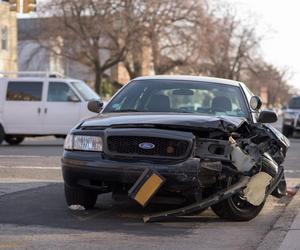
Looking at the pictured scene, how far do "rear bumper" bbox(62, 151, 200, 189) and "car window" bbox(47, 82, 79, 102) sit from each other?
427 inches

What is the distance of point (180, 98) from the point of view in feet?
26.9

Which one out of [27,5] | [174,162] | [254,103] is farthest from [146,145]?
[27,5]

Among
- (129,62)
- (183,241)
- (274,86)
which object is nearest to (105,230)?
(183,241)

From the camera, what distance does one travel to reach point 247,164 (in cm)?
677

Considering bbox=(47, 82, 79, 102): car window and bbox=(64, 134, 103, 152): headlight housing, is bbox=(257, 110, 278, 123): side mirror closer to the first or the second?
bbox=(64, 134, 103, 152): headlight housing

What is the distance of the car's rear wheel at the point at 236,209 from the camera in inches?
271

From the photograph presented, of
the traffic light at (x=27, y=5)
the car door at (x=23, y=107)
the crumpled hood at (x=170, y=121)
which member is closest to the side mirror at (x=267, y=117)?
the crumpled hood at (x=170, y=121)

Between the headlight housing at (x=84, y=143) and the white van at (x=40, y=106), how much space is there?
34.9 ft

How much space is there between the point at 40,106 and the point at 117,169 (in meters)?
11.5

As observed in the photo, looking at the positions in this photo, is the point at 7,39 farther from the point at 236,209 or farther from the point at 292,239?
the point at 292,239

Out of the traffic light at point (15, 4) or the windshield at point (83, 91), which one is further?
the traffic light at point (15, 4)

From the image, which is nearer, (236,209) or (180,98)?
(236,209)

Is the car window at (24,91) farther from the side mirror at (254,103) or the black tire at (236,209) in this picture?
the black tire at (236,209)

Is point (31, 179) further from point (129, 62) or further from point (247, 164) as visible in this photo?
point (129, 62)
